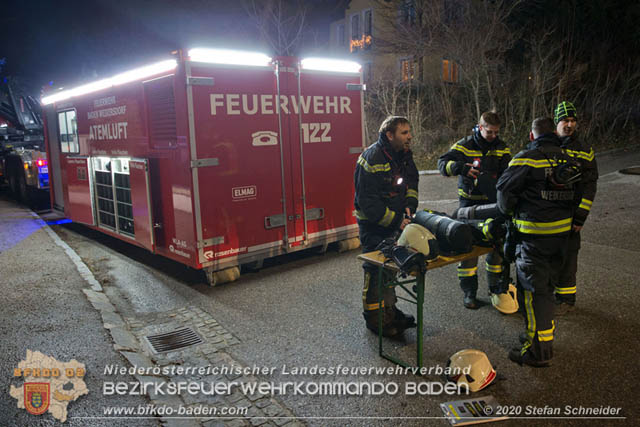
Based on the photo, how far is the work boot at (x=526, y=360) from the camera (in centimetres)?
372

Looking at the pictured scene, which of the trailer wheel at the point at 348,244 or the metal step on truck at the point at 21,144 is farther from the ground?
the metal step on truck at the point at 21,144

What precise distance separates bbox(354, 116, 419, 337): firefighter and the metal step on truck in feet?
35.0

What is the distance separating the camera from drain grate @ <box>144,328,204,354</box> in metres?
4.32

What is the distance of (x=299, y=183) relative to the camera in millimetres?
6500

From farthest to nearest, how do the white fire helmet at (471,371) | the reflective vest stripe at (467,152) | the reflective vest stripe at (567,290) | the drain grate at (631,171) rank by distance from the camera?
the drain grate at (631,171)
the reflective vest stripe at (467,152)
the reflective vest stripe at (567,290)
the white fire helmet at (471,371)

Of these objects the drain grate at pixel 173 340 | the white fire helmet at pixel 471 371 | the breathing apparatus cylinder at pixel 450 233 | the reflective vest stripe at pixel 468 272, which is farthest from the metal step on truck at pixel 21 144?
the white fire helmet at pixel 471 371

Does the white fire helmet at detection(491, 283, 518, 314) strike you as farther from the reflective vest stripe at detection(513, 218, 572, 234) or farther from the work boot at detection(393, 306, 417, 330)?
the reflective vest stripe at detection(513, 218, 572, 234)

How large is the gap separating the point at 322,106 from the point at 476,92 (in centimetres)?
1215

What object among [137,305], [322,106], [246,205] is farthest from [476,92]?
[137,305]

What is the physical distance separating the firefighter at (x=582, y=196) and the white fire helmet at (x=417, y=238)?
1.58 meters

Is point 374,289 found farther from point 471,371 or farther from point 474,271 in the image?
point 474,271

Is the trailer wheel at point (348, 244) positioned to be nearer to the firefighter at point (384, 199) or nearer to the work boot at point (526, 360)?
the firefighter at point (384, 199)

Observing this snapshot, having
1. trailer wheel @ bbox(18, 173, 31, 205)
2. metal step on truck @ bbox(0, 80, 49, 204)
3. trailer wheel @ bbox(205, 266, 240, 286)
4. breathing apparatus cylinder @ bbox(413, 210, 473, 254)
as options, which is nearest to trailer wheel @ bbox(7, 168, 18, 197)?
metal step on truck @ bbox(0, 80, 49, 204)

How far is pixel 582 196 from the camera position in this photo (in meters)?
4.23
